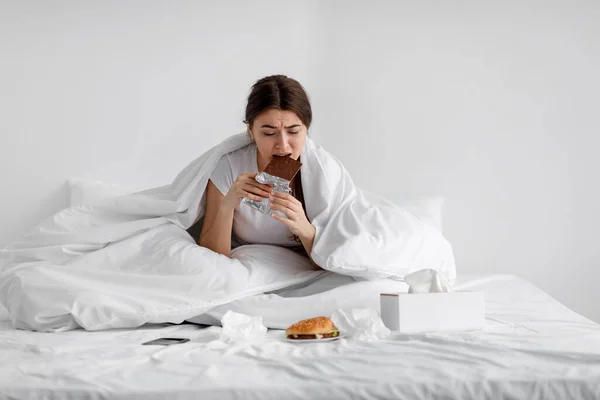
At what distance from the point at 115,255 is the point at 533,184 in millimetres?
2171

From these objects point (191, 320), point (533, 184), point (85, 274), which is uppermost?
point (533, 184)

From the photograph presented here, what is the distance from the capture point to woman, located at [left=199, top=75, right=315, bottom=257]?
209 cm

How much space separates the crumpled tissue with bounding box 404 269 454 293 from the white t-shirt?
675 mm

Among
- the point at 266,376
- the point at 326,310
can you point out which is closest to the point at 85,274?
the point at 326,310

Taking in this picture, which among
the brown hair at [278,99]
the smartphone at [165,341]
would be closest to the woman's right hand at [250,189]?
the brown hair at [278,99]

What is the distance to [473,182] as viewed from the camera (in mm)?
3375

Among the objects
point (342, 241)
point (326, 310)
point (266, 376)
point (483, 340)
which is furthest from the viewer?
point (342, 241)

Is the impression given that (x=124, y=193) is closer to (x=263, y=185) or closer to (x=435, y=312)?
(x=263, y=185)

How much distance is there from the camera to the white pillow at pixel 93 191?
3063 millimetres

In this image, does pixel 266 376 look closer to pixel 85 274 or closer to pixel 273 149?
pixel 85 274

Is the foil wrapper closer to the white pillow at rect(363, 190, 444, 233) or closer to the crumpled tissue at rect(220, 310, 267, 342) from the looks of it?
the crumpled tissue at rect(220, 310, 267, 342)

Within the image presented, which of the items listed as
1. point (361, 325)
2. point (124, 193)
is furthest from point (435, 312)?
point (124, 193)

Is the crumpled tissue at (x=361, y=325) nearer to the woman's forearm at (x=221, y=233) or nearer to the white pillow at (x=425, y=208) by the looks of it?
the woman's forearm at (x=221, y=233)

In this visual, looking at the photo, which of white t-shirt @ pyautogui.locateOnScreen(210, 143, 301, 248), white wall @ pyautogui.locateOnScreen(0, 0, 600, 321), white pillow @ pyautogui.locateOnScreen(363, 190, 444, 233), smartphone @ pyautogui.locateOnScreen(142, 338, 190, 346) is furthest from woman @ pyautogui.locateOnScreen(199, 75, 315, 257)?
white wall @ pyautogui.locateOnScreen(0, 0, 600, 321)
